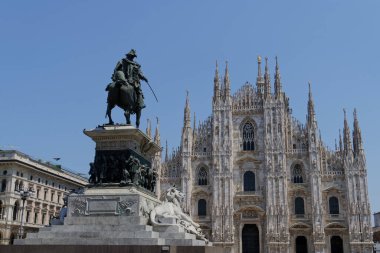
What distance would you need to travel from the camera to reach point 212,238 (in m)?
47.5

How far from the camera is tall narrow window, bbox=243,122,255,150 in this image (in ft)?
167

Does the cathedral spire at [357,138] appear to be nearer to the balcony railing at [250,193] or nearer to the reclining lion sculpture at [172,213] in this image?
the balcony railing at [250,193]

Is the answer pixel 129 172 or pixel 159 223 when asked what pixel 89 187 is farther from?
pixel 159 223

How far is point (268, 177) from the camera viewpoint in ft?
157

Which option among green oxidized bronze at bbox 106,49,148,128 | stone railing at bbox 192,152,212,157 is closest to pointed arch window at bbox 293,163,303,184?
stone railing at bbox 192,152,212,157

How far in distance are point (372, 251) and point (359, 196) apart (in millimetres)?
5580

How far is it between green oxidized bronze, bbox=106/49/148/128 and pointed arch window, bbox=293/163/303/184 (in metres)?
37.8

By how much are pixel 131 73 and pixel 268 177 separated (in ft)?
120

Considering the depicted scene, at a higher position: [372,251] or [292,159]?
[292,159]

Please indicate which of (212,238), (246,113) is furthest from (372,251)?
(246,113)

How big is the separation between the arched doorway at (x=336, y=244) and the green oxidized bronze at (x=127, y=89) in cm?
3862

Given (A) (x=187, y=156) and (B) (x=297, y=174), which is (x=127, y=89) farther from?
(B) (x=297, y=174)

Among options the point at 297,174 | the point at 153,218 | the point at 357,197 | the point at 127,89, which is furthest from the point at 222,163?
the point at 153,218

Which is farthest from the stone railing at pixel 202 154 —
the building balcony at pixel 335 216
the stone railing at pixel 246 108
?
the building balcony at pixel 335 216
